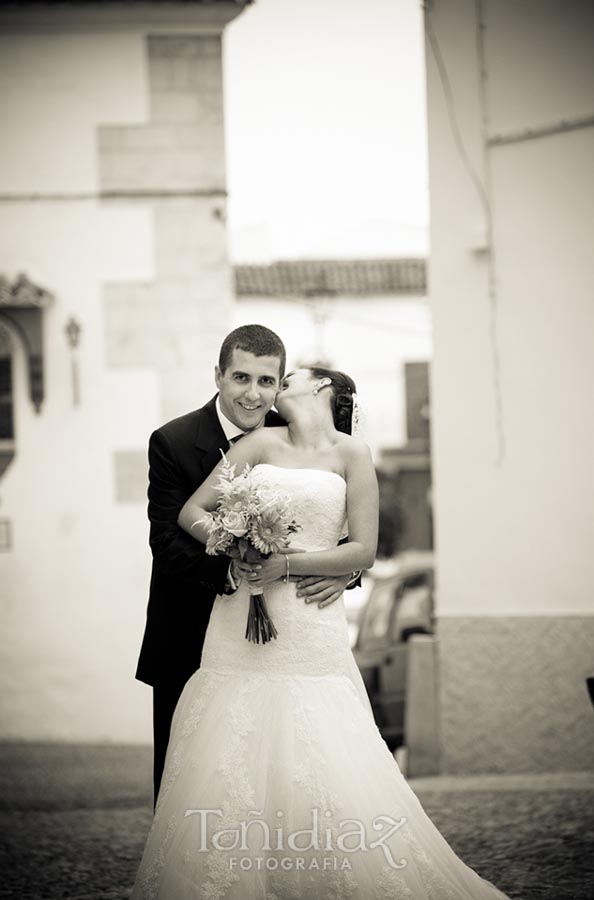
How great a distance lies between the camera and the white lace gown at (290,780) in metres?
3.94

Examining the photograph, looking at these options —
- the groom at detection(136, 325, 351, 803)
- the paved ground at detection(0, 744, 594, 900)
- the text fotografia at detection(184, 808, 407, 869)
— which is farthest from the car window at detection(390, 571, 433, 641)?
the text fotografia at detection(184, 808, 407, 869)

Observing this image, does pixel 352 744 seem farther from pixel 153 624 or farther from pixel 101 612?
pixel 101 612

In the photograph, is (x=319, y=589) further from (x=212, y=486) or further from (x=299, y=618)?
(x=212, y=486)

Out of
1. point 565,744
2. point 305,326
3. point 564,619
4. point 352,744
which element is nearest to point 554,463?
point 564,619

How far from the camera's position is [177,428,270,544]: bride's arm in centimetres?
429

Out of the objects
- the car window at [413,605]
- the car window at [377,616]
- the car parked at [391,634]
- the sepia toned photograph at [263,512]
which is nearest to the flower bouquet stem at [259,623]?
the sepia toned photograph at [263,512]

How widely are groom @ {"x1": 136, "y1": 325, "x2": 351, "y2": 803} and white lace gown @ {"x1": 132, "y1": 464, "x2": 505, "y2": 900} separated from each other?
193mm

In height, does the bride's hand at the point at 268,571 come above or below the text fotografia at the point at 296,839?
above

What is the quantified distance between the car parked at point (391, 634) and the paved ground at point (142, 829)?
2067 millimetres

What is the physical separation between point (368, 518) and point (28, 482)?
715 cm

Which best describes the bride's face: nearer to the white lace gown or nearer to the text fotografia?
the white lace gown

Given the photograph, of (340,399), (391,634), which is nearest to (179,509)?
(340,399)

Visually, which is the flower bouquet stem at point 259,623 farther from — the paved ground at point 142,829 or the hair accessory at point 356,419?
the paved ground at point 142,829

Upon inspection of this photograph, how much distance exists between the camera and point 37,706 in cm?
1075
